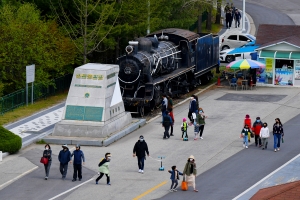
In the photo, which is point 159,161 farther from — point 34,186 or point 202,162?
point 34,186

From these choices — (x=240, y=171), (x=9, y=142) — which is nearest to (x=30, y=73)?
(x=9, y=142)

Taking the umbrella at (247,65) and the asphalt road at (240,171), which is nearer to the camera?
the asphalt road at (240,171)

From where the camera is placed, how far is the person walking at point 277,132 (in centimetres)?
3481

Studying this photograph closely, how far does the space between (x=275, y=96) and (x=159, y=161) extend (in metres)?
14.9

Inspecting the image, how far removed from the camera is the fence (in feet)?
143

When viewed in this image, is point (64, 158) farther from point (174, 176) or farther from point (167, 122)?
point (167, 122)

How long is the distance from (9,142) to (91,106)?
433cm

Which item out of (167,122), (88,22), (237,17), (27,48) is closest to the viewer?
(167,122)

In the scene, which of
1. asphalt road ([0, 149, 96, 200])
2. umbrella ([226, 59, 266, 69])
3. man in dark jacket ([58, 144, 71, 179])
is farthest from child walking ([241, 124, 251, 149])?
umbrella ([226, 59, 266, 69])

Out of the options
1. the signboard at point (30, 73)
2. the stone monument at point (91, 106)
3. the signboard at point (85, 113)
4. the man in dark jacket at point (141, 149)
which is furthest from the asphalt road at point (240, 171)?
the signboard at point (30, 73)

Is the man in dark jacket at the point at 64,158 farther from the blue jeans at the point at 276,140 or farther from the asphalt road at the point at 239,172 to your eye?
the blue jeans at the point at 276,140

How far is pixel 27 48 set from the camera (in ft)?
155

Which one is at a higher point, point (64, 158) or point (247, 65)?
point (247, 65)

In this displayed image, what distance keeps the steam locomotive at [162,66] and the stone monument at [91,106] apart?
3721mm
